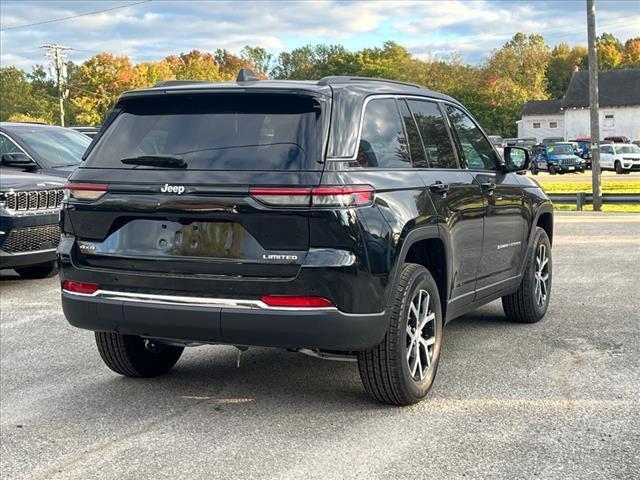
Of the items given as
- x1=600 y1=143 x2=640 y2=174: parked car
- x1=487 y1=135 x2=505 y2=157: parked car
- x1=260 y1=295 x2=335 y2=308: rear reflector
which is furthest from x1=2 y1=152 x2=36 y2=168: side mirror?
x1=600 y1=143 x2=640 y2=174: parked car

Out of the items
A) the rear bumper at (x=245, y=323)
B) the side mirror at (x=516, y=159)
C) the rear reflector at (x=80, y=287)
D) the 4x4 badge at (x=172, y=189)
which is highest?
the side mirror at (x=516, y=159)

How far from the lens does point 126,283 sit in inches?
182

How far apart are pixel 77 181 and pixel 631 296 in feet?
19.4

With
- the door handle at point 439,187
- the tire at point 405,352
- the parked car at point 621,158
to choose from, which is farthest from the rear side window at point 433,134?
the parked car at point 621,158

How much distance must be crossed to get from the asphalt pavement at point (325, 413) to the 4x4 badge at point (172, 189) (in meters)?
1.32

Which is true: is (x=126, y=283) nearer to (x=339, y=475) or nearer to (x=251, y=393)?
(x=251, y=393)

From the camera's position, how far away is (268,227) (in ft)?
14.1

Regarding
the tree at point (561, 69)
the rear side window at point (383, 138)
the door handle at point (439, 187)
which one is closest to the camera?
the rear side window at point (383, 138)

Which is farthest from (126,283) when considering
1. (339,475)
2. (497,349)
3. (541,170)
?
(541,170)

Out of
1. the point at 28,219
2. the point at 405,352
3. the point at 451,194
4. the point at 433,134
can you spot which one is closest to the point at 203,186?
the point at 405,352

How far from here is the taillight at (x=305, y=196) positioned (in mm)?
4258

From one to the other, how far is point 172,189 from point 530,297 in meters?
3.77

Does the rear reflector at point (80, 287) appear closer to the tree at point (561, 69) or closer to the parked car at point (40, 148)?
the parked car at point (40, 148)

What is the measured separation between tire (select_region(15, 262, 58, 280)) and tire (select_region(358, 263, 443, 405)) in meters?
6.96
